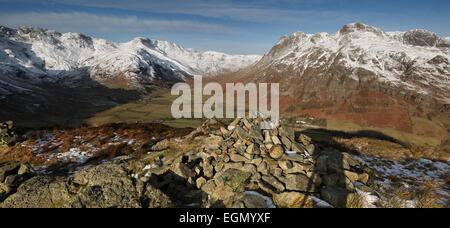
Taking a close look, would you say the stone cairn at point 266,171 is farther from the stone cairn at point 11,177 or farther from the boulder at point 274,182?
the stone cairn at point 11,177

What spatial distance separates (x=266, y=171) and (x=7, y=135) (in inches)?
1380

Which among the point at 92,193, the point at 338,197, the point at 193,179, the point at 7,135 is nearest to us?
the point at 92,193

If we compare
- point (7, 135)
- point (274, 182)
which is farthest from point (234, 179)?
point (7, 135)

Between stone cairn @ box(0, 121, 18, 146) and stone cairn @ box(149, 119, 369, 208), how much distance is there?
2792cm

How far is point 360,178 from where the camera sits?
21.2 meters

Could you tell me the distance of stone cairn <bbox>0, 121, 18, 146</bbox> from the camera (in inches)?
1636

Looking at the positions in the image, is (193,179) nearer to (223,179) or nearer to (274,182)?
(223,179)

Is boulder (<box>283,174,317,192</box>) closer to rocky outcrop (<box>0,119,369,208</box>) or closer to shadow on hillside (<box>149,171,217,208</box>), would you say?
rocky outcrop (<box>0,119,369,208</box>)

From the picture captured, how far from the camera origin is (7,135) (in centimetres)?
4244

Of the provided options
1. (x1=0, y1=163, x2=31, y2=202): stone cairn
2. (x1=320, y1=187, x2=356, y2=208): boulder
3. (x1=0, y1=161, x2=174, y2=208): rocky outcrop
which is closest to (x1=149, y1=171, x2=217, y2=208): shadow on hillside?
(x1=0, y1=161, x2=174, y2=208): rocky outcrop
